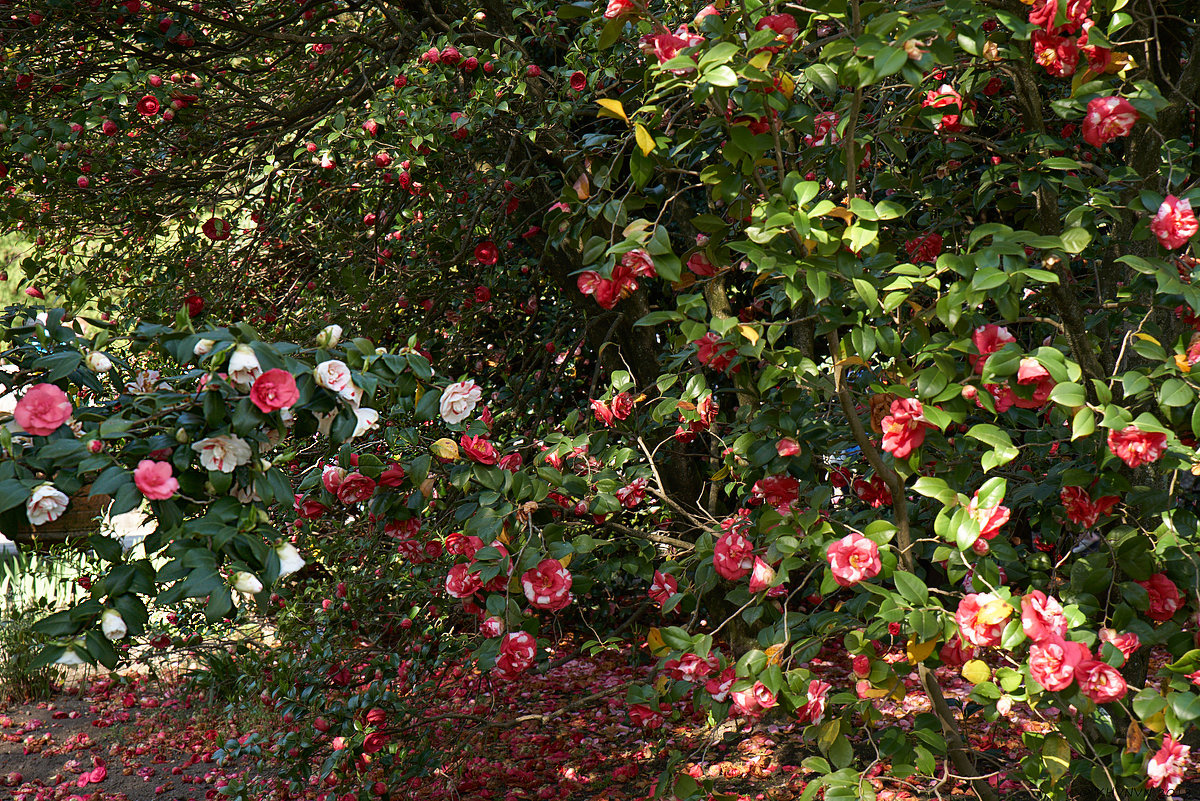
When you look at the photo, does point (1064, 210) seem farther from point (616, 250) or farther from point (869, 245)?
point (616, 250)

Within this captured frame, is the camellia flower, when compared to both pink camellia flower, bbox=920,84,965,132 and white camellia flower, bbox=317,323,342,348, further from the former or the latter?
pink camellia flower, bbox=920,84,965,132

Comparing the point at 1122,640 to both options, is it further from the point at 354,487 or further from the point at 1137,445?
the point at 354,487

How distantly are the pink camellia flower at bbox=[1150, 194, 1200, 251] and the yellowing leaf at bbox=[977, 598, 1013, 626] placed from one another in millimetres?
672

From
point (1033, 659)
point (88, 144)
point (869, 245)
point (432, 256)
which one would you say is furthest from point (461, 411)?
point (88, 144)

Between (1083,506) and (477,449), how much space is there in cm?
114

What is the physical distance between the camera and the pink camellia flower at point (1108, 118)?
1.52 metres

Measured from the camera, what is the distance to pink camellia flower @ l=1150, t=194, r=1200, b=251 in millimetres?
1482

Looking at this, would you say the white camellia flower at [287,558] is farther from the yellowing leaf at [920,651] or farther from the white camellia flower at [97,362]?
the yellowing leaf at [920,651]

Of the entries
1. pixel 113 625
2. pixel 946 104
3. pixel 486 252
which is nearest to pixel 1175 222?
pixel 946 104

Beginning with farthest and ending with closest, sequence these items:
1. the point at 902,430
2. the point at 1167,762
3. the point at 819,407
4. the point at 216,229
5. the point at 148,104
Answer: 1. the point at 216,229
2. the point at 148,104
3. the point at 819,407
4. the point at 902,430
5. the point at 1167,762

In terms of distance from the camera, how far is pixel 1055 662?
1.30m

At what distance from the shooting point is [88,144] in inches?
131

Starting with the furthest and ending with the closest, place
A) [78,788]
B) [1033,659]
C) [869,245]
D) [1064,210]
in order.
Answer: [78,788] < [1064,210] < [869,245] < [1033,659]

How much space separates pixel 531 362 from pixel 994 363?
2547mm
